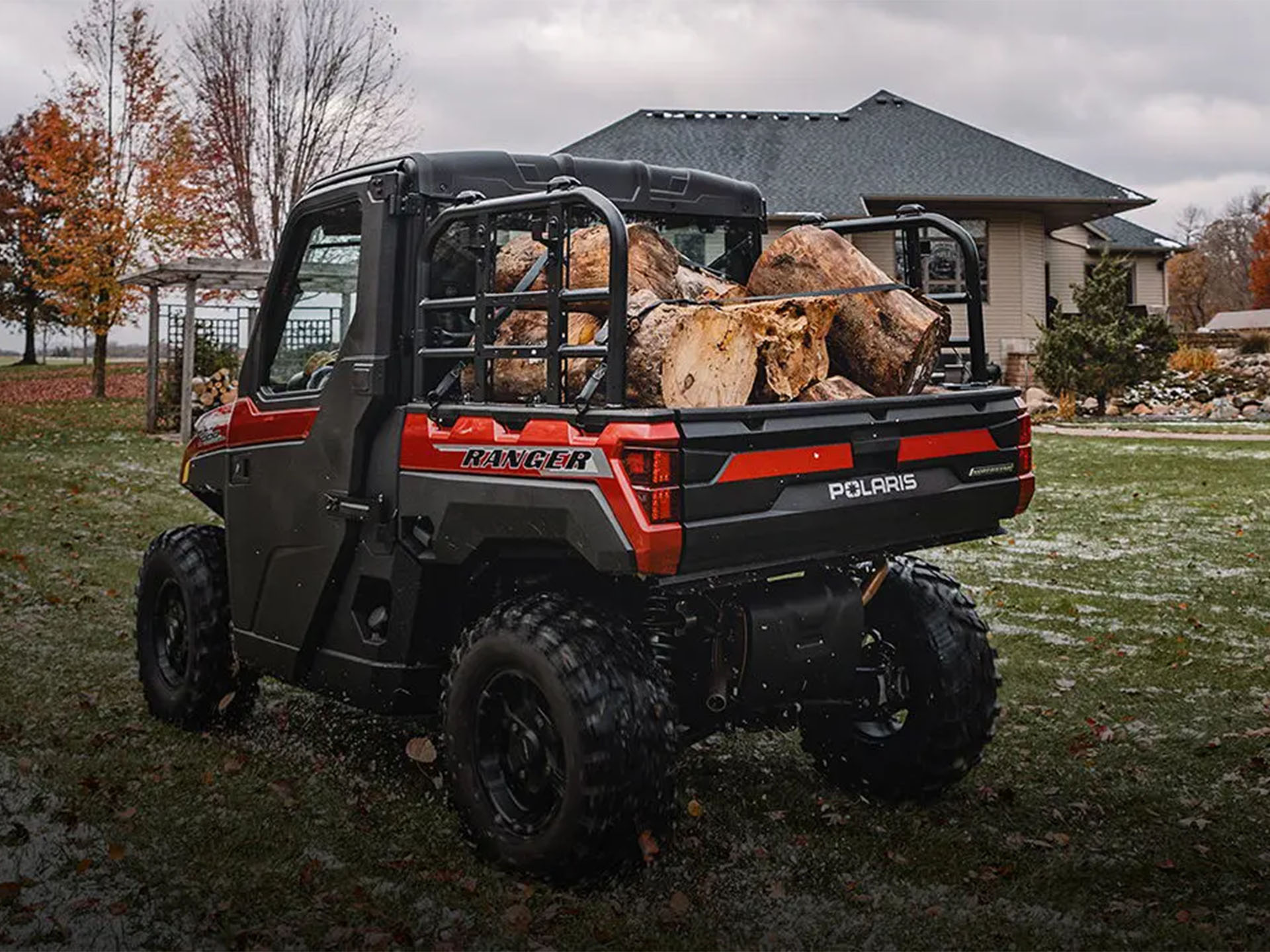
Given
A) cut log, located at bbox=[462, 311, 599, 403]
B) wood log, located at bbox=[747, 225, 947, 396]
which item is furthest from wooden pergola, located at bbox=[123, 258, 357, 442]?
wood log, located at bbox=[747, 225, 947, 396]

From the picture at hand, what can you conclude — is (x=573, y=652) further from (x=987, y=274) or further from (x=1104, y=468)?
(x=987, y=274)

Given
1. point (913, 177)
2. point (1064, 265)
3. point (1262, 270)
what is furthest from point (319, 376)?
point (1262, 270)

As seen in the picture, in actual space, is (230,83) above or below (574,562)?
above

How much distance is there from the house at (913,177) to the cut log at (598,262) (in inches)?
916

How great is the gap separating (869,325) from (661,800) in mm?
1780

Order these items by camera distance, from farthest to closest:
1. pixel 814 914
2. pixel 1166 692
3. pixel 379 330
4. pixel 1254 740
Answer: pixel 1166 692
pixel 1254 740
pixel 379 330
pixel 814 914

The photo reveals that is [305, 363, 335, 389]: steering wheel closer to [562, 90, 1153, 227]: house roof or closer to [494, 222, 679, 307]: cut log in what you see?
[494, 222, 679, 307]: cut log

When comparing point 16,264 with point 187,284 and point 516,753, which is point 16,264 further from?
point 516,753

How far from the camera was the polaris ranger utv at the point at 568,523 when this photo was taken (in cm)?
396

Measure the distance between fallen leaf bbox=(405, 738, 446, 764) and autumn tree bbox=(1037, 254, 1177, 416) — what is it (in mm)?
21106

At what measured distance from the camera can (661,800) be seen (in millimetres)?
4082

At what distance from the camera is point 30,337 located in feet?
176

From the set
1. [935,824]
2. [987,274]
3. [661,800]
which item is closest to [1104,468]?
[935,824]

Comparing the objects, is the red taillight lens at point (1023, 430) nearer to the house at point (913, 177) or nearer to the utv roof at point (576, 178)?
the utv roof at point (576, 178)
